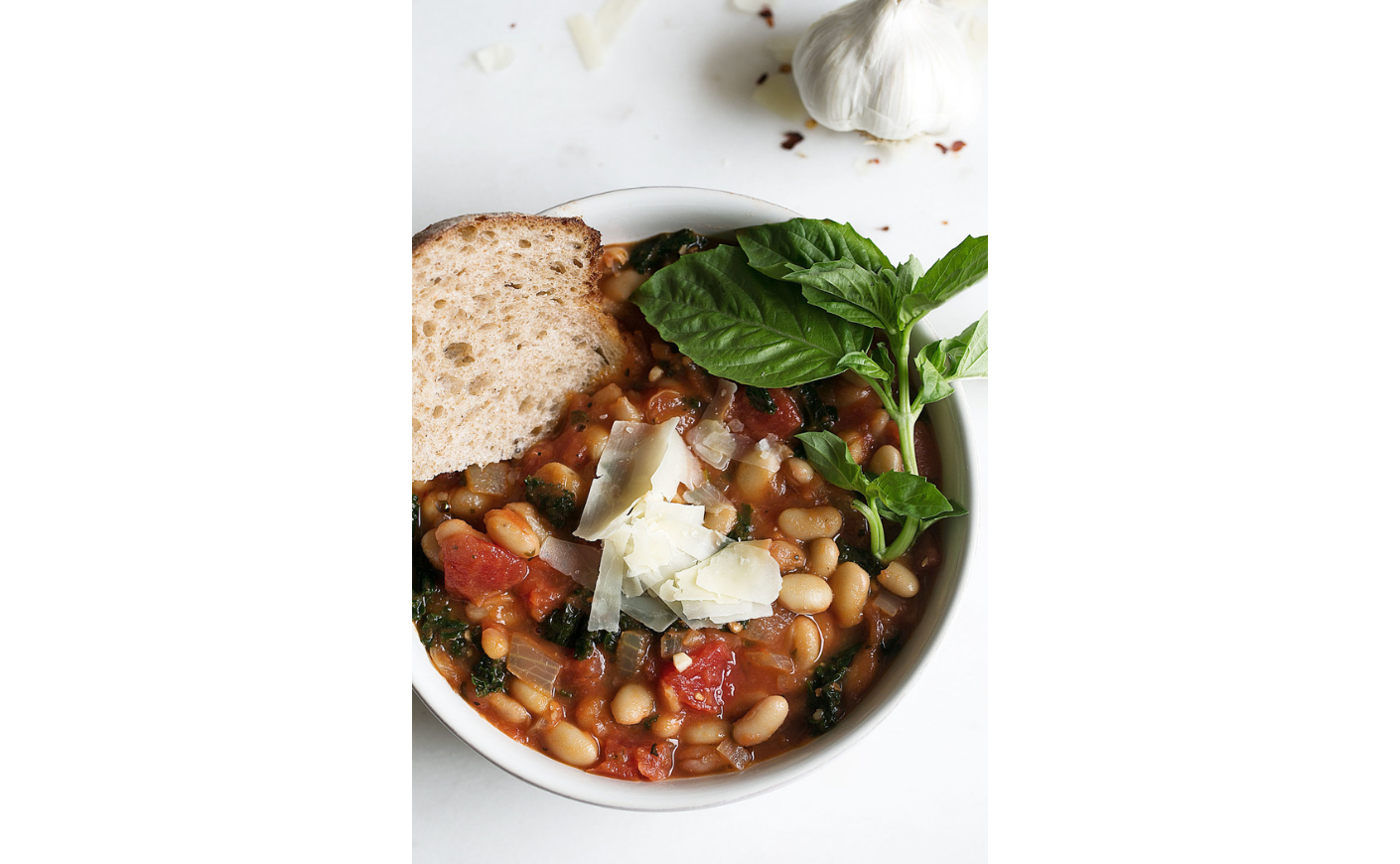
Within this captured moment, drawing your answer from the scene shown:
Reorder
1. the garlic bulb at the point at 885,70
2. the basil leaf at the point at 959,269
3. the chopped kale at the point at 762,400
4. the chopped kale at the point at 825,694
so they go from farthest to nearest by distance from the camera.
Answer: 1. the garlic bulb at the point at 885,70
2. the chopped kale at the point at 762,400
3. the chopped kale at the point at 825,694
4. the basil leaf at the point at 959,269

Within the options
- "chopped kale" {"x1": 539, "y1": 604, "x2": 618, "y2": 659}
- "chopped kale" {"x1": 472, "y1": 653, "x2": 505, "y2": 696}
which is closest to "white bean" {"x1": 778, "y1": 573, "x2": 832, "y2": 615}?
"chopped kale" {"x1": 539, "y1": 604, "x2": 618, "y2": 659}

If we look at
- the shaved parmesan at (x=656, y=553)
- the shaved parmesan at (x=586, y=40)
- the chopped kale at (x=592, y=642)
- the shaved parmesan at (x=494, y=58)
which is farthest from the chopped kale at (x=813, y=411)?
the shaved parmesan at (x=494, y=58)

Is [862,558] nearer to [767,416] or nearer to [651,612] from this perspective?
[767,416]

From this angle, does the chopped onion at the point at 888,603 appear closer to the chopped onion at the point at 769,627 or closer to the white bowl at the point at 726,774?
the white bowl at the point at 726,774

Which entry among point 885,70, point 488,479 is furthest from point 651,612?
point 885,70

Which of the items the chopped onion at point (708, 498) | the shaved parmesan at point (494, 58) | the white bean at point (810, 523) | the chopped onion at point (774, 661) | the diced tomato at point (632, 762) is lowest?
the diced tomato at point (632, 762)

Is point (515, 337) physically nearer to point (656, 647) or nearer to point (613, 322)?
point (613, 322)

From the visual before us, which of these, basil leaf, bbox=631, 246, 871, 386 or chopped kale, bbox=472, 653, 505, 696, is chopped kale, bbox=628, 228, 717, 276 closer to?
basil leaf, bbox=631, 246, 871, 386
